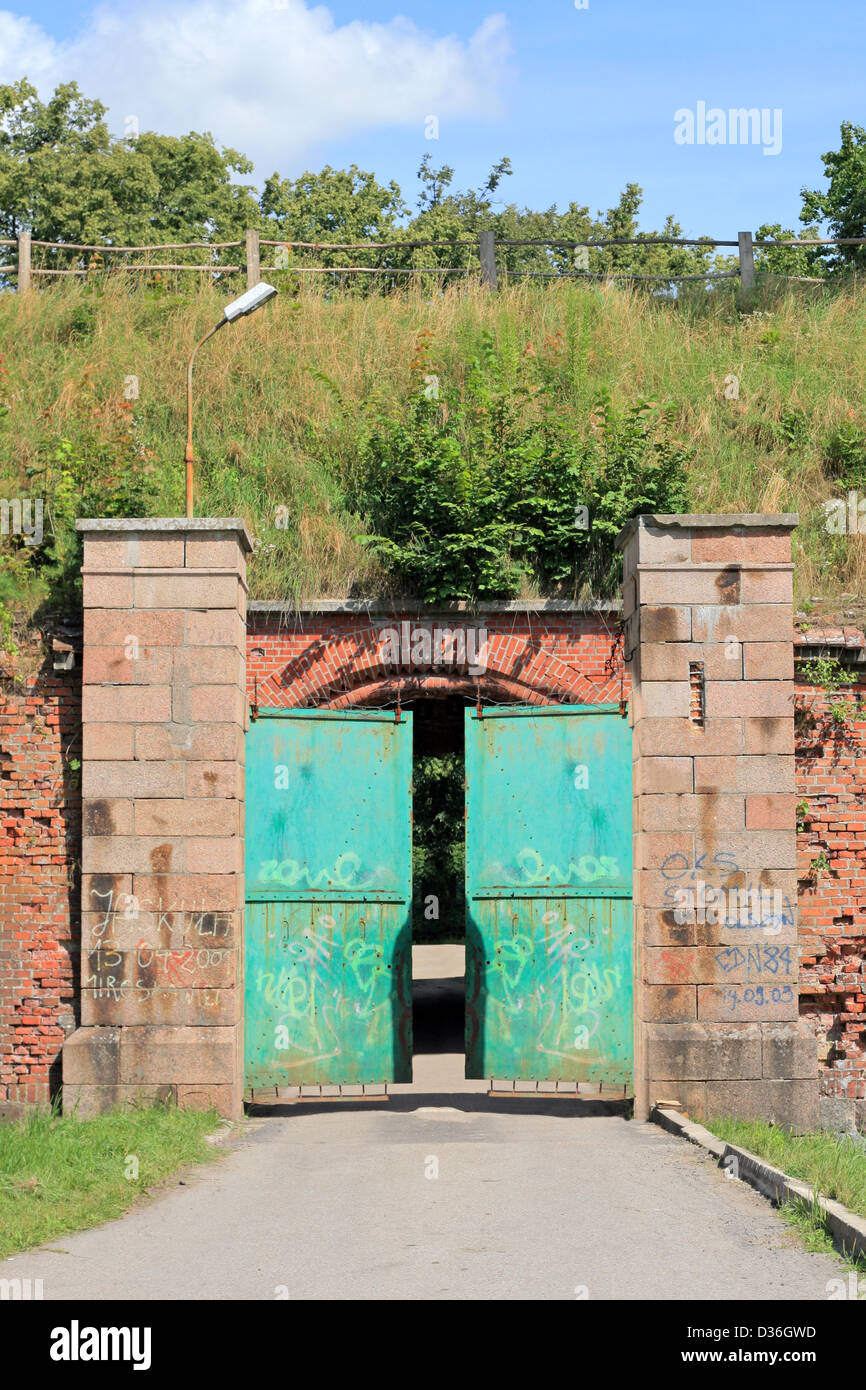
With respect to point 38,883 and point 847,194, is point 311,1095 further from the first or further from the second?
point 847,194

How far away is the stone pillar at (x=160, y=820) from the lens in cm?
982

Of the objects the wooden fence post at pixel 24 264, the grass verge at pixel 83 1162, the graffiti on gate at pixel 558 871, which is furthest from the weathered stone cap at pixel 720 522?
the wooden fence post at pixel 24 264

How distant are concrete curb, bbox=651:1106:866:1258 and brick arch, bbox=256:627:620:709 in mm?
4220

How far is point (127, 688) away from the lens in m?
10.1

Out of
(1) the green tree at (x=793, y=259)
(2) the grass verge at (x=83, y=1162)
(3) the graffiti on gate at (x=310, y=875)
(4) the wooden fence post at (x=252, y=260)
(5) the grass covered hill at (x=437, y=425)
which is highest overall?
(1) the green tree at (x=793, y=259)

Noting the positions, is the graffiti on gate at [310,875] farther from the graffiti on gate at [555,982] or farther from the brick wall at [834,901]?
the brick wall at [834,901]

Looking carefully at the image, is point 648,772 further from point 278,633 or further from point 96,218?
point 96,218

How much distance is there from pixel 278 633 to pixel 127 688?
2.83 m

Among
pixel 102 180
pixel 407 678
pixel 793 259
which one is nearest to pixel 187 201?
pixel 102 180

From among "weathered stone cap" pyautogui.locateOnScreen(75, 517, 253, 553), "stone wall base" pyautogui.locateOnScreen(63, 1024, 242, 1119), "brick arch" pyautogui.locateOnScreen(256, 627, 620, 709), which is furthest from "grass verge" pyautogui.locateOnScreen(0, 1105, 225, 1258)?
"brick arch" pyautogui.locateOnScreen(256, 627, 620, 709)

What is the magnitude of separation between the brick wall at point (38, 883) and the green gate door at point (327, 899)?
1.39 metres

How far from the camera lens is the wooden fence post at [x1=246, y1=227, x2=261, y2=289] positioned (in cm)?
1891

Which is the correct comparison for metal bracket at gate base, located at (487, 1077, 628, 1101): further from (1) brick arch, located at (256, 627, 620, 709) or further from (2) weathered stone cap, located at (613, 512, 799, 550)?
(2) weathered stone cap, located at (613, 512, 799, 550)

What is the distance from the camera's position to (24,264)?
63.9ft
